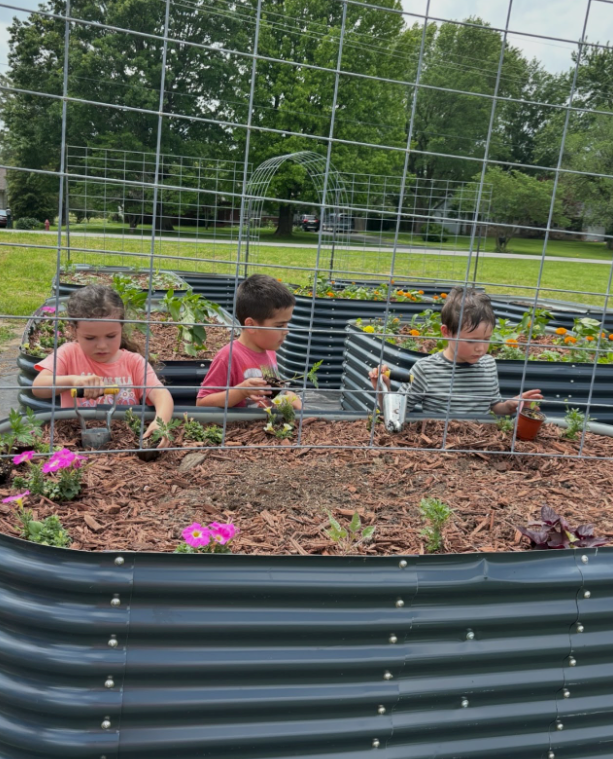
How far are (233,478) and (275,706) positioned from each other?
686 mm

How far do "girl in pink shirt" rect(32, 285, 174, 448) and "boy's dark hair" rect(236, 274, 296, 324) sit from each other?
0.55m

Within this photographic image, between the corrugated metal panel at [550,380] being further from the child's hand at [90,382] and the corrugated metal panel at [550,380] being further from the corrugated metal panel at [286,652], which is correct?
the corrugated metal panel at [286,652]

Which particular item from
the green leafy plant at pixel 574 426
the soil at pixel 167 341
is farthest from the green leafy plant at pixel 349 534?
the soil at pixel 167 341

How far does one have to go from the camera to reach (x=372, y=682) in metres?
1.49

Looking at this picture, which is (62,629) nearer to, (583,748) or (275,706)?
(275,706)

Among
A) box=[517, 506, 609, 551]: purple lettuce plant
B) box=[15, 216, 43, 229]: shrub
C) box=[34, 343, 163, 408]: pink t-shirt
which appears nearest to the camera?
box=[517, 506, 609, 551]: purple lettuce plant

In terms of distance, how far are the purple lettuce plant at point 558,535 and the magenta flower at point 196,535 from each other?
2.76 ft

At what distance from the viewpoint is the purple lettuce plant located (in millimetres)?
1690

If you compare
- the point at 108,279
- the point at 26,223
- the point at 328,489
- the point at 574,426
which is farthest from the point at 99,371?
the point at 108,279

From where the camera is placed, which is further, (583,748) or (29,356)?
(29,356)

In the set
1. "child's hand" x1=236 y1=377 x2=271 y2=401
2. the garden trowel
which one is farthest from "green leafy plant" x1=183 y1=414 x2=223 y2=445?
the garden trowel

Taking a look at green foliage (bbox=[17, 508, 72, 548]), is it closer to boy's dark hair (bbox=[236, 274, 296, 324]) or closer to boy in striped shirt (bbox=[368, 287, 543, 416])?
boy's dark hair (bbox=[236, 274, 296, 324])

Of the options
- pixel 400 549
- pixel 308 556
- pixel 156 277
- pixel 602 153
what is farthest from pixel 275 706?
pixel 156 277

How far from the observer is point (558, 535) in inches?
67.1
